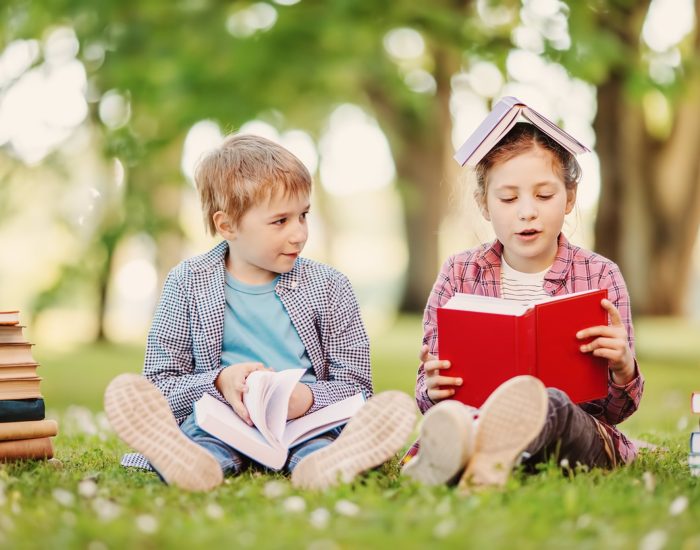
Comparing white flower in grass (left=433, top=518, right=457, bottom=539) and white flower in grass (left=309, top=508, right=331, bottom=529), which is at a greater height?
white flower in grass (left=433, top=518, right=457, bottom=539)

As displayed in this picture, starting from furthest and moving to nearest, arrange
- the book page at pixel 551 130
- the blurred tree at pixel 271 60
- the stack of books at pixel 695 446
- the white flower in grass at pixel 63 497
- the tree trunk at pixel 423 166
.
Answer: the tree trunk at pixel 423 166 → the blurred tree at pixel 271 60 → the book page at pixel 551 130 → the stack of books at pixel 695 446 → the white flower in grass at pixel 63 497

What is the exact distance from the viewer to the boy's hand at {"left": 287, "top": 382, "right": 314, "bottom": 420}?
3.50 meters

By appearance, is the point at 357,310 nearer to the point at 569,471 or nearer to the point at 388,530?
the point at 569,471

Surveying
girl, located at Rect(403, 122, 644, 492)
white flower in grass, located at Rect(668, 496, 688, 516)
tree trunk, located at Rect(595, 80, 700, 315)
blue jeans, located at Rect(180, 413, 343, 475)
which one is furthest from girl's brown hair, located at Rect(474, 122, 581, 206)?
tree trunk, located at Rect(595, 80, 700, 315)

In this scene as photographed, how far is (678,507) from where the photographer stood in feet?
8.43

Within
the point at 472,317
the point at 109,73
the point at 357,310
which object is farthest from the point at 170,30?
the point at 472,317

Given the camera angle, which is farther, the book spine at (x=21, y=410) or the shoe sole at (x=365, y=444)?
the book spine at (x=21, y=410)

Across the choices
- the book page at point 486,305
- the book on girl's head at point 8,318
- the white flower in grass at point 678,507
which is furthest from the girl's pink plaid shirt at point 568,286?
the book on girl's head at point 8,318

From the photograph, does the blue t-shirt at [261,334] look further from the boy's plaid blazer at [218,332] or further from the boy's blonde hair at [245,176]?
the boy's blonde hair at [245,176]

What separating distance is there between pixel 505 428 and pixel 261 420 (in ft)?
2.94

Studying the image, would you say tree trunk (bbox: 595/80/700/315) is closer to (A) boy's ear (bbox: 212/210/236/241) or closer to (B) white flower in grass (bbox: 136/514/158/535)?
(A) boy's ear (bbox: 212/210/236/241)

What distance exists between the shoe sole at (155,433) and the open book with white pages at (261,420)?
288 millimetres

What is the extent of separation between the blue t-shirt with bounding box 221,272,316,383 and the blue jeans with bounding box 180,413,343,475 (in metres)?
0.28

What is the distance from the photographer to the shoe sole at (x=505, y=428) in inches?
112
